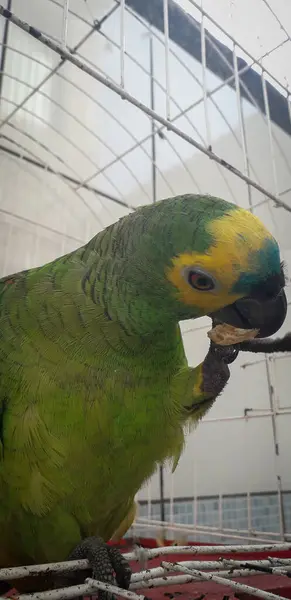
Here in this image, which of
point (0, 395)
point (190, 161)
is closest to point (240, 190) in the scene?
point (190, 161)

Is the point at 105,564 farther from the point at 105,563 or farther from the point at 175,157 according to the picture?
the point at 175,157

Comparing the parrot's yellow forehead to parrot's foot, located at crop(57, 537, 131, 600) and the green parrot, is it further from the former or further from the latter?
parrot's foot, located at crop(57, 537, 131, 600)

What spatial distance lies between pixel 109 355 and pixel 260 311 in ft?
0.92

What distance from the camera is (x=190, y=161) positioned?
5.74 feet

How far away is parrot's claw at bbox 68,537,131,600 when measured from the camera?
0.57 meters

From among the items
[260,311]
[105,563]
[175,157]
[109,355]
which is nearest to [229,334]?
[260,311]

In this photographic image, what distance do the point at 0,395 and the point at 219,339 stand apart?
417 millimetres

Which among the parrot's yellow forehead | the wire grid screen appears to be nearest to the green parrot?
the parrot's yellow forehead

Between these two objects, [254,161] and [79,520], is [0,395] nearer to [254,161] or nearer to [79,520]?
[79,520]

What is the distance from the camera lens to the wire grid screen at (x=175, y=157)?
1.44 metres

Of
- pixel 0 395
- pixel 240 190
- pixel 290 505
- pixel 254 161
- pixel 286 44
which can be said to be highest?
pixel 286 44

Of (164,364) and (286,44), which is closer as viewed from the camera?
(164,364)

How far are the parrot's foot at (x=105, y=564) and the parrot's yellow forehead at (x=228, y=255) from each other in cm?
42

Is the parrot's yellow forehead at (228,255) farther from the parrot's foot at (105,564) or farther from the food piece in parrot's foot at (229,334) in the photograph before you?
the parrot's foot at (105,564)
